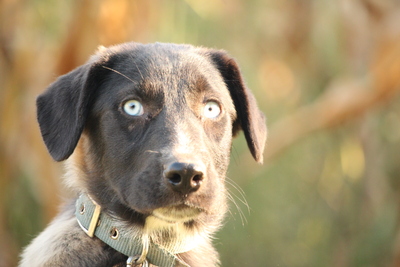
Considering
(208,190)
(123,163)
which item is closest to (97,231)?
(123,163)

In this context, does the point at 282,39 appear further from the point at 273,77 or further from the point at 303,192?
the point at 303,192

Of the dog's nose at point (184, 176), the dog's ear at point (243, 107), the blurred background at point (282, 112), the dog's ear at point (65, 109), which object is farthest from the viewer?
the blurred background at point (282, 112)

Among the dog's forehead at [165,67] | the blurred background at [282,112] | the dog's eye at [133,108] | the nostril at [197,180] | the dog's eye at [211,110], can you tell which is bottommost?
the blurred background at [282,112]

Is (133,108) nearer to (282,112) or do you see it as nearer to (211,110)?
(211,110)

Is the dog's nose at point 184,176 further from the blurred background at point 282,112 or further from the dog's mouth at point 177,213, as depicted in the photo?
the blurred background at point 282,112

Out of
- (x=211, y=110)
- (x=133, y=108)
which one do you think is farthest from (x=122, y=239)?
(x=211, y=110)

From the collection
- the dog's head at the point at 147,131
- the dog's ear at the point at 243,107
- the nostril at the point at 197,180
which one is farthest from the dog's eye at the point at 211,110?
the nostril at the point at 197,180

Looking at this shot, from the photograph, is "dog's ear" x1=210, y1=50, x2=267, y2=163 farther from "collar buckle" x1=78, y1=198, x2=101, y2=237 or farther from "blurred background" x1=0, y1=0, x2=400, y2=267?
"blurred background" x1=0, y1=0, x2=400, y2=267

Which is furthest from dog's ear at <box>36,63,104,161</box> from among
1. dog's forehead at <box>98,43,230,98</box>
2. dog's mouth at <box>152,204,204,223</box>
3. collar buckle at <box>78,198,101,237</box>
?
dog's mouth at <box>152,204,204,223</box>
